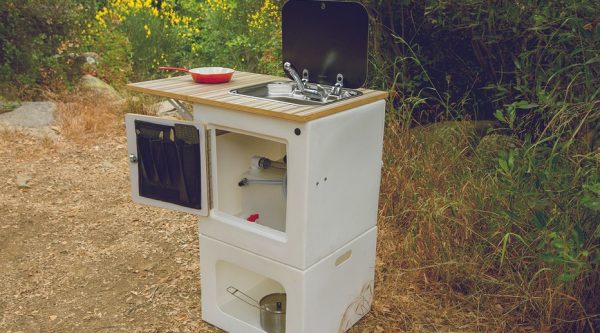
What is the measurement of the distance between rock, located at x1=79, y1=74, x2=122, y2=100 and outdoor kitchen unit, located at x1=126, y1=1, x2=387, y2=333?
339 cm

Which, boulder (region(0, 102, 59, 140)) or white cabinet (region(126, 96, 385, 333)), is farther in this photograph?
boulder (region(0, 102, 59, 140))

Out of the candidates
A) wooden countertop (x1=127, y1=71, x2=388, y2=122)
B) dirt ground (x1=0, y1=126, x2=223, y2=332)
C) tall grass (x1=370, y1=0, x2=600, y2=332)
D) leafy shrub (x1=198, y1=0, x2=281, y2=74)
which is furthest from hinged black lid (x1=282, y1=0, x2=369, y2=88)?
leafy shrub (x1=198, y1=0, x2=281, y2=74)

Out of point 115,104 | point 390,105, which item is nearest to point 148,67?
point 115,104

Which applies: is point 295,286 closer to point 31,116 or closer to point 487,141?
point 487,141

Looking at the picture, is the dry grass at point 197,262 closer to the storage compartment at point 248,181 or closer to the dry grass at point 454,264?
the dry grass at point 454,264

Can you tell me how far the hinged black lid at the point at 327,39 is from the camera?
8.11 feet

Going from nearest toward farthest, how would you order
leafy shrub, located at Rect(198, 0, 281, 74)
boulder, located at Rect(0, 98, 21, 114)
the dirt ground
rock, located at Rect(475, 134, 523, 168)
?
the dirt ground → rock, located at Rect(475, 134, 523, 168) → boulder, located at Rect(0, 98, 21, 114) → leafy shrub, located at Rect(198, 0, 281, 74)

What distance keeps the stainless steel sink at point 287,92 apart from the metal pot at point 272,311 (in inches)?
34.0

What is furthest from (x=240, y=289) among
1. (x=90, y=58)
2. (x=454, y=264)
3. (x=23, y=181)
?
(x=90, y=58)

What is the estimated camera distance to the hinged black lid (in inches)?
97.3

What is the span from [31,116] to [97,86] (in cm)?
78

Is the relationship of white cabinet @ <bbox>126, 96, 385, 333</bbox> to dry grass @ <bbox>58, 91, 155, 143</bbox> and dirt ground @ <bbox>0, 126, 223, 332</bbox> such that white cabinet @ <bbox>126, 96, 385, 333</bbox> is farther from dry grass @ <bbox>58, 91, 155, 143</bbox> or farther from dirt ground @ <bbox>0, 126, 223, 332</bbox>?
dry grass @ <bbox>58, 91, 155, 143</bbox>

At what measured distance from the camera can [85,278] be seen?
322cm

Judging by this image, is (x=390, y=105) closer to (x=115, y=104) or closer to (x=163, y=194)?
(x=163, y=194)
